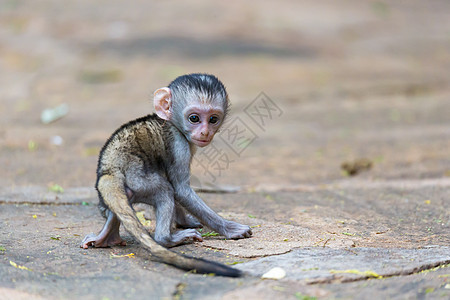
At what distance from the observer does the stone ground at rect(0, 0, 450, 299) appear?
12.1 ft

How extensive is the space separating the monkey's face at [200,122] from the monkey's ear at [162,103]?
0.75 ft

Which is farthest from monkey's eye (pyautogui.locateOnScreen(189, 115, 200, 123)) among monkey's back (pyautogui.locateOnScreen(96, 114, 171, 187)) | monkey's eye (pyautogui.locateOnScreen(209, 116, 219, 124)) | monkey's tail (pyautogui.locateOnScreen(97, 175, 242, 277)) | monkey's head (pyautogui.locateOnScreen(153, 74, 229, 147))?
monkey's tail (pyautogui.locateOnScreen(97, 175, 242, 277))

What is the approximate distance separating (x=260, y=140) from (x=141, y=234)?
636 centimetres

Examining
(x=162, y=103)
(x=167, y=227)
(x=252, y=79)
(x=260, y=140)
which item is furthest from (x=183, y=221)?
(x=252, y=79)

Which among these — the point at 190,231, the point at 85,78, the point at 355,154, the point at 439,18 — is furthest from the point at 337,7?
the point at 190,231

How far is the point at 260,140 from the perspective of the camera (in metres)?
10.2

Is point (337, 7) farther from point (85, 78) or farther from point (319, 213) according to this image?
point (319, 213)

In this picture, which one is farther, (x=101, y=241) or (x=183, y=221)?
(x=183, y=221)

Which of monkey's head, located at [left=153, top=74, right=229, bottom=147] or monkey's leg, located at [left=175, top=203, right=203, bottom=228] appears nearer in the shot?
monkey's head, located at [left=153, top=74, right=229, bottom=147]

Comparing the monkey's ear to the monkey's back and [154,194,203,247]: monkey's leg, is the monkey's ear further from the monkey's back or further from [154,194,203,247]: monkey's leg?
[154,194,203,247]: monkey's leg

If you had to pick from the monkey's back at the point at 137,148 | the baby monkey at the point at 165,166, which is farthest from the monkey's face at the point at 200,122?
the monkey's back at the point at 137,148

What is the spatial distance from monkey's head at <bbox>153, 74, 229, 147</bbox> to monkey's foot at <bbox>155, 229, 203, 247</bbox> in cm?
79

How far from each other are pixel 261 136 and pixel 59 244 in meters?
6.39

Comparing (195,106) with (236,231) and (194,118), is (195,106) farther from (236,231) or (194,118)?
(236,231)
